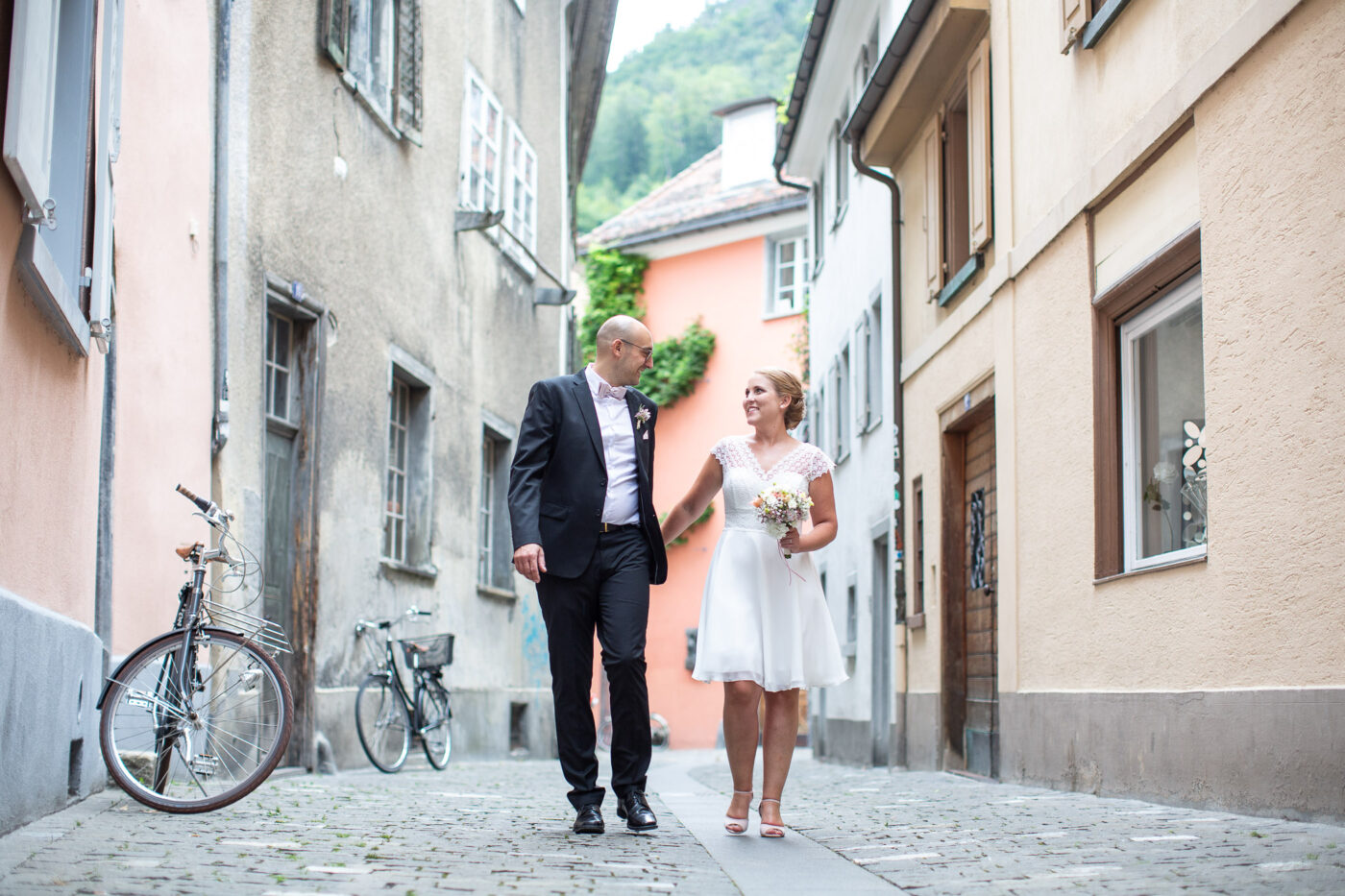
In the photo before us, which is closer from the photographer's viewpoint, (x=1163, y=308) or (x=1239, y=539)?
(x=1239, y=539)

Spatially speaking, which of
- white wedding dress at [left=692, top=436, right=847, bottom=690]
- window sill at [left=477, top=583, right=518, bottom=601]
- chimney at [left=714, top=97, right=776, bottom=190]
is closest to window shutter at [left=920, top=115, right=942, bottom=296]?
window sill at [left=477, top=583, right=518, bottom=601]

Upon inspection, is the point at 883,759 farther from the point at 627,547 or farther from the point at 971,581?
the point at 627,547

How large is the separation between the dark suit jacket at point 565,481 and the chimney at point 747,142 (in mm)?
24668

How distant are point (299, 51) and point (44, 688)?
241 inches

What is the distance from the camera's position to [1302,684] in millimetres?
5488

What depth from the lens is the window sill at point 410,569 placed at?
39.4 ft

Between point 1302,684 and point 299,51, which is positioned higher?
point 299,51

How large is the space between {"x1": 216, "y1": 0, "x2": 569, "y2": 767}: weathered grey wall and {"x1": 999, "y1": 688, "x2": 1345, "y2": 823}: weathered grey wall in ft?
15.7

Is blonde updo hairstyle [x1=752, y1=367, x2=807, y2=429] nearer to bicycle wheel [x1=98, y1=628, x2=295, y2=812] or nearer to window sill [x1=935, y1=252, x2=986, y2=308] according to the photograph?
bicycle wheel [x1=98, y1=628, x2=295, y2=812]

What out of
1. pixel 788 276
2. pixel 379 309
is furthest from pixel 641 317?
pixel 379 309

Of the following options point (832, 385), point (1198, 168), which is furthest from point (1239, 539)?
point (832, 385)

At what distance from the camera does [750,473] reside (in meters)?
5.79

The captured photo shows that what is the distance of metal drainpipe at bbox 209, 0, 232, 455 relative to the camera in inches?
347

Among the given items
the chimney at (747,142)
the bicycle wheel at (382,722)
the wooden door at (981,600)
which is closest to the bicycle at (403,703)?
the bicycle wheel at (382,722)
